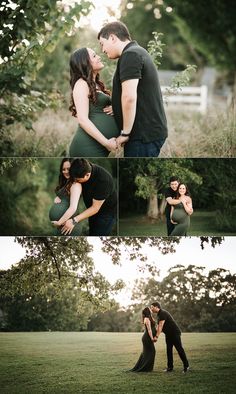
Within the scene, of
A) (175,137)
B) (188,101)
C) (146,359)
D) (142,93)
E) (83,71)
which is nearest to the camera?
(146,359)

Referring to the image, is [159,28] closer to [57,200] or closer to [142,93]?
[142,93]

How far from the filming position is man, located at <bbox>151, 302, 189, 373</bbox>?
7.29 m

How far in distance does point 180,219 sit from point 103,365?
1250 mm

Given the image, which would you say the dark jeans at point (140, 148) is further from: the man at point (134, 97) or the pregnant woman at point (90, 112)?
the pregnant woman at point (90, 112)

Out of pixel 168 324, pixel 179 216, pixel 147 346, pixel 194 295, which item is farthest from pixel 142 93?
pixel 147 346

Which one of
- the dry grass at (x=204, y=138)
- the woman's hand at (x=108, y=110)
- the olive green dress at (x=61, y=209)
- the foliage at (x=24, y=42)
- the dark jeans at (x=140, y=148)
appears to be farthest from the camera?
the foliage at (x=24, y=42)

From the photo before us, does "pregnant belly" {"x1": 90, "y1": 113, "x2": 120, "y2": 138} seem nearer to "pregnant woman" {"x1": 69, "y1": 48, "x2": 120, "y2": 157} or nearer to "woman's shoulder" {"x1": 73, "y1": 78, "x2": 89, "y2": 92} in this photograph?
"pregnant woman" {"x1": 69, "y1": 48, "x2": 120, "y2": 157}

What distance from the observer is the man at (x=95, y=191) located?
24.3 ft

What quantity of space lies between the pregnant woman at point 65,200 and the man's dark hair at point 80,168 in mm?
40

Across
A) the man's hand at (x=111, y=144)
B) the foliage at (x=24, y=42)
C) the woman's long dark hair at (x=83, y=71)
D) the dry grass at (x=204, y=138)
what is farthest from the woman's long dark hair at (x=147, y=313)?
the foliage at (x=24, y=42)

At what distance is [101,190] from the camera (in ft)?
24.3

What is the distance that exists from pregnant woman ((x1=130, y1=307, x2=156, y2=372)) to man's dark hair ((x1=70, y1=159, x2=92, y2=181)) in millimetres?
1148

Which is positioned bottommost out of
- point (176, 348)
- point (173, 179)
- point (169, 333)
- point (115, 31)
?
point (176, 348)

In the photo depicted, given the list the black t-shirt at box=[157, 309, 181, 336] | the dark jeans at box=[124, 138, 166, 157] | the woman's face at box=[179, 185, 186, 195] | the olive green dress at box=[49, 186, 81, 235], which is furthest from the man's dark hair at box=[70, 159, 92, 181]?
the black t-shirt at box=[157, 309, 181, 336]
